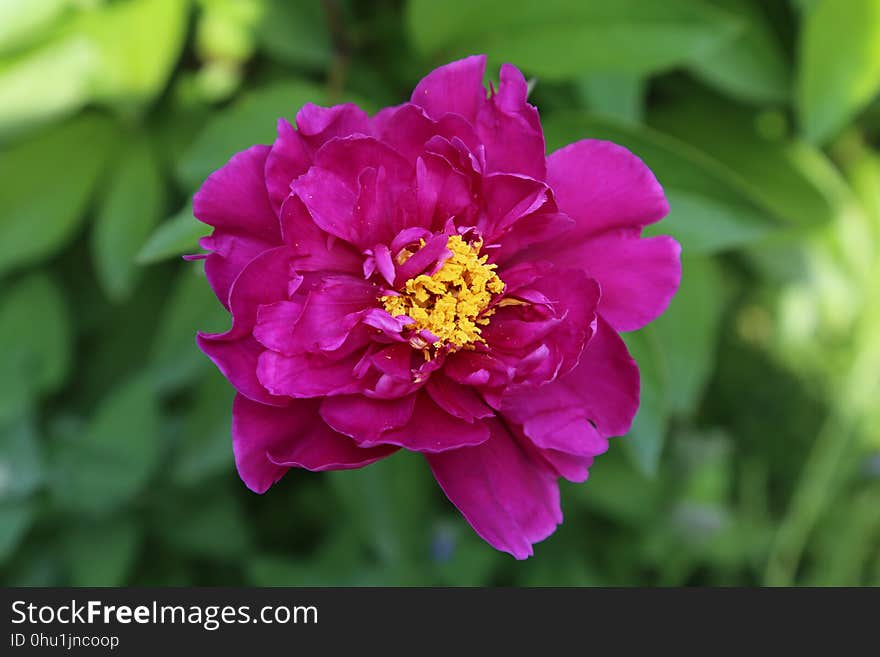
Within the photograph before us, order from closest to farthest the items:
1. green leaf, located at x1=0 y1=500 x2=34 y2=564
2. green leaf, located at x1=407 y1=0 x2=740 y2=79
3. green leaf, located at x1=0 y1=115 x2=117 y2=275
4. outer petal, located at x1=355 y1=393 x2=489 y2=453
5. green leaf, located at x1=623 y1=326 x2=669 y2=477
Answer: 1. outer petal, located at x1=355 y1=393 x2=489 y2=453
2. green leaf, located at x1=623 y1=326 x2=669 y2=477
3. green leaf, located at x1=407 y1=0 x2=740 y2=79
4. green leaf, located at x1=0 y1=500 x2=34 y2=564
5. green leaf, located at x1=0 y1=115 x2=117 y2=275

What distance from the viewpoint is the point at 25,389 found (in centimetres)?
184

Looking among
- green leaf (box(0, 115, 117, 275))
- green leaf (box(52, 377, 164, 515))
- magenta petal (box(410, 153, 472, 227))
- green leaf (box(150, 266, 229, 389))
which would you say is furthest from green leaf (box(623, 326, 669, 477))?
green leaf (box(0, 115, 117, 275))

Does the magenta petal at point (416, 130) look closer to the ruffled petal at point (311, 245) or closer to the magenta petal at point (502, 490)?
the ruffled petal at point (311, 245)

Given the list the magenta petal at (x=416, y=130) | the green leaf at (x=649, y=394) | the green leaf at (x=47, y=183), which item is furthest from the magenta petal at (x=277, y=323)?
the green leaf at (x=47, y=183)

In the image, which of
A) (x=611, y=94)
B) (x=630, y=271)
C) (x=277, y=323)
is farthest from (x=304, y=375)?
(x=611, y=94)

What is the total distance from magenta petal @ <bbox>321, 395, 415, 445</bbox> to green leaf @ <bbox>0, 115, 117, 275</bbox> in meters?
1.08

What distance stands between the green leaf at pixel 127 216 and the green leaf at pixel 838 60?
4.01ft

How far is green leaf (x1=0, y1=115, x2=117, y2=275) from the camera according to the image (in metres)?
1.80

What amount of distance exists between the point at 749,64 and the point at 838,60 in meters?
0.24

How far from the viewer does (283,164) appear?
3.22 ft

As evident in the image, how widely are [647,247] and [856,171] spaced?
52.1 inches

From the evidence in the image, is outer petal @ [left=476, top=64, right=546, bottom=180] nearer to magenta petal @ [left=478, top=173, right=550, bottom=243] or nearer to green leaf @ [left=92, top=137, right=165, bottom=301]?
magenta petal @ [left=478, top=173, right=550, bottom=243]

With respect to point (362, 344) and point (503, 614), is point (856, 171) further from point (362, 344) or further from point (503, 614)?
point (362, 344)

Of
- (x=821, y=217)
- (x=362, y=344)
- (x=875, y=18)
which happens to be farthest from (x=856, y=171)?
(x=362, y=344)
